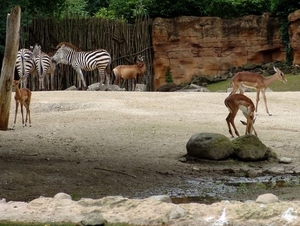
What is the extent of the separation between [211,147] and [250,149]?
0.63m

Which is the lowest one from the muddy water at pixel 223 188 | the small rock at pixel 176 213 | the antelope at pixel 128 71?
the muddy water at pixel 223 188

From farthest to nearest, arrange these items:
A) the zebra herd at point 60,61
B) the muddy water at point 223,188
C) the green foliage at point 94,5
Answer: the green foliage at point 94,5, the zebra herd at point 60,61, the muddy water at point 223,188

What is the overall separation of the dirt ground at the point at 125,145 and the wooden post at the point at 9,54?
0.69m

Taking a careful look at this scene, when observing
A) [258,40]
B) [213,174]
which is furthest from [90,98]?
[258,40]

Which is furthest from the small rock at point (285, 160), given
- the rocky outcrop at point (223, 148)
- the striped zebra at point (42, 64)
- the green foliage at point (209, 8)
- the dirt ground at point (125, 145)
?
the green foliage at point (209, 8)

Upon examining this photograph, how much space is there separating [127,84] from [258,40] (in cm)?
526

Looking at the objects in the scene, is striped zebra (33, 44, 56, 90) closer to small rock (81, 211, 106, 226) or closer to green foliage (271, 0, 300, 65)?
green foliage (271, 0, 300, 65)

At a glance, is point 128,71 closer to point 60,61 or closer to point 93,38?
point 60,61

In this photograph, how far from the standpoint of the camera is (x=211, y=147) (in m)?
11.1

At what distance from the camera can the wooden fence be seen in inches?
982

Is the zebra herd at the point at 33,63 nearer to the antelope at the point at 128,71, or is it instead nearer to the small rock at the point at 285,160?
the antelope at the point at 128,71

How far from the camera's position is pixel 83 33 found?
25594 mm

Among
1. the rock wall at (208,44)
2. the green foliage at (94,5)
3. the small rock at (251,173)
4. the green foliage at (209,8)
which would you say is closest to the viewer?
the small rock at (251,173)

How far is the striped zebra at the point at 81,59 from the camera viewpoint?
23.2 meters
